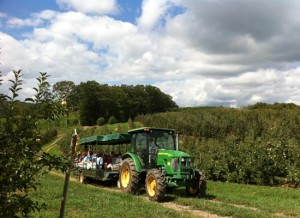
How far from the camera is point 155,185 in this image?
41.1 feet

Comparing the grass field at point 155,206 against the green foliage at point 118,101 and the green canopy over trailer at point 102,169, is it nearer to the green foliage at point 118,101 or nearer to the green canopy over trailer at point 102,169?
the green canopy over trailer at point 102,169

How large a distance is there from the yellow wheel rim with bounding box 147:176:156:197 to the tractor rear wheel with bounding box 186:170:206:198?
1402 millimetres

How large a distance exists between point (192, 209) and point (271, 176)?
8.19 meters

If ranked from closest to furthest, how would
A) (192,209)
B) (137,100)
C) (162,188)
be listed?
(192,209), (162,188), (137,100)

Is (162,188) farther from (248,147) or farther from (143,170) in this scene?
(248,147)

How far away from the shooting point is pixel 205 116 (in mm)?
34656

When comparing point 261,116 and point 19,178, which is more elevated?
point 261,116

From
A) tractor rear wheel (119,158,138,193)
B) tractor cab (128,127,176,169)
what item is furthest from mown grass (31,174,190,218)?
tractor cab (128,127,176,169)

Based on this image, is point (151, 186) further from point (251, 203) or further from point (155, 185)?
point (251, 203)

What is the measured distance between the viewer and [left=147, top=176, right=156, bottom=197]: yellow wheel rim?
41.7 ft

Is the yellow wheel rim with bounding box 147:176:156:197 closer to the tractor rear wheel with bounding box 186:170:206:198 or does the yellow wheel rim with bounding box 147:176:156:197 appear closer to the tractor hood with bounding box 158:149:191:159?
the tractor hood with bounding box 158:149:191:159

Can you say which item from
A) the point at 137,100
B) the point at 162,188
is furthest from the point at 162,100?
the point at 162,188

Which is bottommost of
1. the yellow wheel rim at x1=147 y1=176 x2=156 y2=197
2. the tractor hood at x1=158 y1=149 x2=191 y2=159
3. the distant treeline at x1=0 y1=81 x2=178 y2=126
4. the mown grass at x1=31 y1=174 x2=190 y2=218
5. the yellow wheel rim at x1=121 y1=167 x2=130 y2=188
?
the mown grass at x1=31 y1=174 x2=190 y2=218

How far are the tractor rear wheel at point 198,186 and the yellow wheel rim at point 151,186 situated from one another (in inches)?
55.2
